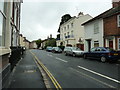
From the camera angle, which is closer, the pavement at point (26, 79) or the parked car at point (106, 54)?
the pavement at point (26, 79)

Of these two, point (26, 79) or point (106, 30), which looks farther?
point (106, 30)

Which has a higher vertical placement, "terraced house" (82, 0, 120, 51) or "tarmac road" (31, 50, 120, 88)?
"terraced house" (82, 0, 120, 51)

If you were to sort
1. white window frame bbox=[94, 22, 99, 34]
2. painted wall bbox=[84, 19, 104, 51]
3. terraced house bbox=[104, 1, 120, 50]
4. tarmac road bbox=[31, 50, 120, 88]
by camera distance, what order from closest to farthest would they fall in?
tarmac road bbox=[31, 50, 120, 88]
terraced house bbox=[104, 1, 120, 50]
painted wall bbox=[84, 19, 104, 51]
white window frame bbox=[94, 22, 99, 34]

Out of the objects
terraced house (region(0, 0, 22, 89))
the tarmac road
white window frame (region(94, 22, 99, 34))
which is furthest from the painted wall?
terraced house (region(0, 0, 22, 89))

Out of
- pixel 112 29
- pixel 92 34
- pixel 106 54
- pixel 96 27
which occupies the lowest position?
pixel 106 54

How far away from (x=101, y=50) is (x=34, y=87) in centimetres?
1010

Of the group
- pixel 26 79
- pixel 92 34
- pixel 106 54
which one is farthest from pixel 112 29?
pixel 26 79

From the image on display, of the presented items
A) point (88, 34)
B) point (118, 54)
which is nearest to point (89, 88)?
point (118, 54)

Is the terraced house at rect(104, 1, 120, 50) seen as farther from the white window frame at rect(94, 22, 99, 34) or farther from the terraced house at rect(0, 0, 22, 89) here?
the terraced house at rect(0, 0, 22, 89)

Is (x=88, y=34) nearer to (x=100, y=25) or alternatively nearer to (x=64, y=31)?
(x=100, y=25)

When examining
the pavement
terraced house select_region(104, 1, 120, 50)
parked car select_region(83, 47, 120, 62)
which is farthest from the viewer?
terraced house select_region(104, 1, 120, 50)

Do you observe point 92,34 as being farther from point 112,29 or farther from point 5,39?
point 5,39

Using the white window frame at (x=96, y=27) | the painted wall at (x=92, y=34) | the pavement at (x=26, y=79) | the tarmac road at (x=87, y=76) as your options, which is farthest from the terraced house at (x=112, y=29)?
the pavement at (x=26, y=79)

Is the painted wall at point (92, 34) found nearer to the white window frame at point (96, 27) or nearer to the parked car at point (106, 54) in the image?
the white window frame at point (96, 27)
